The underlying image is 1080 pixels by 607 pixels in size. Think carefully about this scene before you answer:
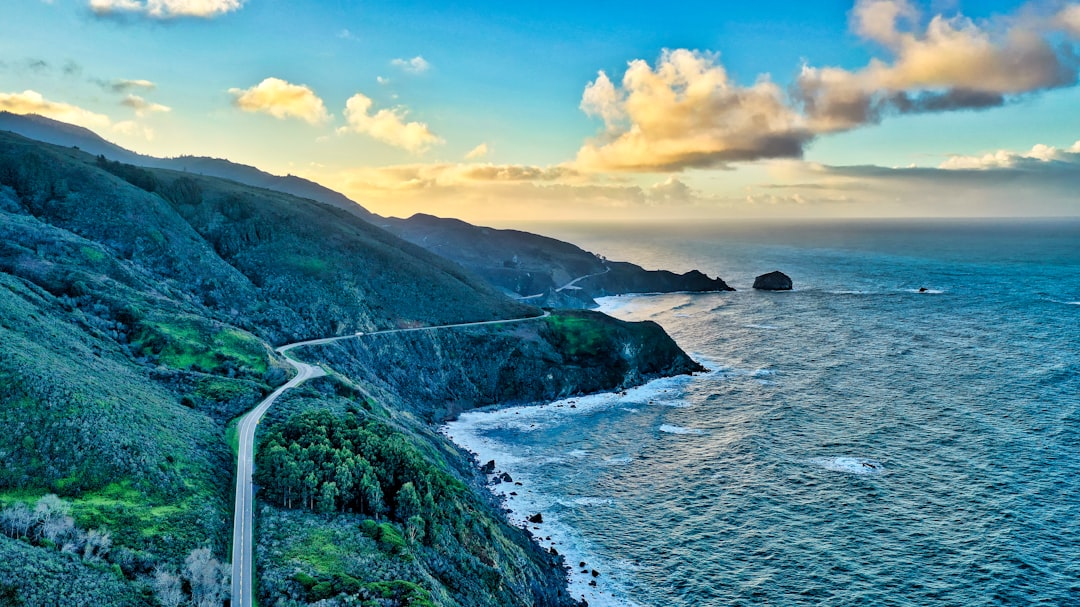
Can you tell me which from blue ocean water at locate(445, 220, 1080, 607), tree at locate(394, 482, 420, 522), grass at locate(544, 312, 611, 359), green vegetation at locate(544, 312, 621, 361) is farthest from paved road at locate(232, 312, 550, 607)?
grass at locate(544, 312, 611, 359)

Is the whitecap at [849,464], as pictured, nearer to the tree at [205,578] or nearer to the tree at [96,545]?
the tree at [205,578]

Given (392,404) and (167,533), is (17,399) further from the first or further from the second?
(392,404)

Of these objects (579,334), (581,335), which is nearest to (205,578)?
(581,335)

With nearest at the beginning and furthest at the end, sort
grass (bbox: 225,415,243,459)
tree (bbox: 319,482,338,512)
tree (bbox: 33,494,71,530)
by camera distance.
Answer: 1. tree (bbox: 33,494,71,530)
2. tree (bbox: 319,482,338,512)
3. grass (bbox: 225,415,243,459)

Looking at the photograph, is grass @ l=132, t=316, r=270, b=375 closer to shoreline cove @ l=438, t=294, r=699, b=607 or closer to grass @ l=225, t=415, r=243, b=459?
grass @ l=225, t=415, r=243, b=459

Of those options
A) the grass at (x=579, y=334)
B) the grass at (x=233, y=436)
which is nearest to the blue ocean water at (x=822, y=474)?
the grass at (x=579, y=334)

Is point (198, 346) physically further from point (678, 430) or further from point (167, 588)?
point (678, 430)

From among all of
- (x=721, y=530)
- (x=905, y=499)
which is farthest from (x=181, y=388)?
(x=905, y=499)
